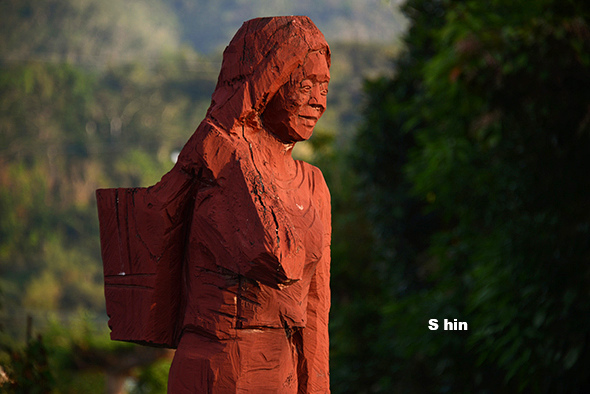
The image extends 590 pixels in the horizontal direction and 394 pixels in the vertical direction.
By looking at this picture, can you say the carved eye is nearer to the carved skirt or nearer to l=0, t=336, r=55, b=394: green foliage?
the carved skirt

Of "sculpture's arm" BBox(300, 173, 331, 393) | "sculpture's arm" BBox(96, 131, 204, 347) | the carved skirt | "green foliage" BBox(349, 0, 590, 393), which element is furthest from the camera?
"green foliage" BBox(349, 0, 590, 393)

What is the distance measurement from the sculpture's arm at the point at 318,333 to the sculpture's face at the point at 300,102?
11.8 inches

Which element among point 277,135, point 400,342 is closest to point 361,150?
point 400,342

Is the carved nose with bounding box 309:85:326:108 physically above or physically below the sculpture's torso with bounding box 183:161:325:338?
above

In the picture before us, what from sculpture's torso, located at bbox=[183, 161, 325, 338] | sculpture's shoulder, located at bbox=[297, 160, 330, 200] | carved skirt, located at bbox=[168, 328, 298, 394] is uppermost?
sculpture's shoulder, located at bbox=[297, 160, 330, 200]

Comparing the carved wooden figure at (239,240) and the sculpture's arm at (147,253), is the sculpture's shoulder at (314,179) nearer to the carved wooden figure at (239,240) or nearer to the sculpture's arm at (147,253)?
the carved wooden figure at (239,240)

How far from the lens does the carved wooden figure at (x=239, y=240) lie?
1879mm

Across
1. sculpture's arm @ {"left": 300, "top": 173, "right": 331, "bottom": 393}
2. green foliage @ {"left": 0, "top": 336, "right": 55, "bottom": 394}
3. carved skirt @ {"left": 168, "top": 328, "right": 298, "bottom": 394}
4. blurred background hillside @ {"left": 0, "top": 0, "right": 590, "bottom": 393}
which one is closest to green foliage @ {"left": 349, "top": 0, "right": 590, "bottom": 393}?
blurred background hillside @ {"left": 0, "top": 0, "right": 590, "bottom": 393}

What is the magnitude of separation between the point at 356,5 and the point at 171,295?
24666 mm

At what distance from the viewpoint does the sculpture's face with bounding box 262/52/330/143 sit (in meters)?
2.02

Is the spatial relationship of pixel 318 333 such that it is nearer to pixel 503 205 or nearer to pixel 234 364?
pixel 234 364

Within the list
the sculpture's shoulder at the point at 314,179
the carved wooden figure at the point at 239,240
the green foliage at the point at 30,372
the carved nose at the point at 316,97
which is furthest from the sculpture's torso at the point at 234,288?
the green foliage at the point at 30,372

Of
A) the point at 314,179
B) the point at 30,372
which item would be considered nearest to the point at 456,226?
the point at 30,372

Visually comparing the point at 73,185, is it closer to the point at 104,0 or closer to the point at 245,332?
the point at 104,0
